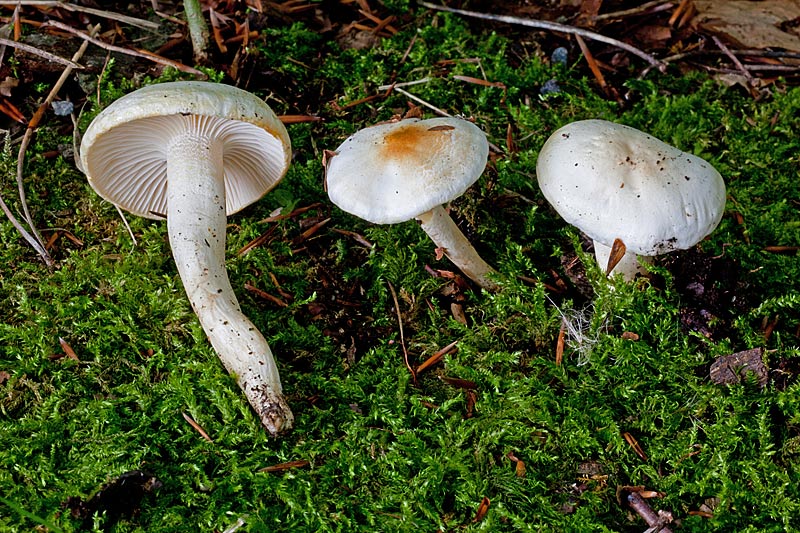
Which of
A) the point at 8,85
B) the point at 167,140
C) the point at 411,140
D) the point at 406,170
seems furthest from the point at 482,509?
the point at 8,85

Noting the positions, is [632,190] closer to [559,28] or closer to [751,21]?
[559,28]

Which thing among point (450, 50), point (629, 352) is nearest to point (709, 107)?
point (450, 50)

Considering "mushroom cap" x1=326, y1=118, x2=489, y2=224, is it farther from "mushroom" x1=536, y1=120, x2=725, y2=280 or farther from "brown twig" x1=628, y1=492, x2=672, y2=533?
"brown twig" x1=628, y1=492, x2=672, y2=533

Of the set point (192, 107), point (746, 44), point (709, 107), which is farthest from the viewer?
point (746, 44)

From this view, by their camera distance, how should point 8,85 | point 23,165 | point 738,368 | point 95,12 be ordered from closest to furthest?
point 738,368, point 23,165, point 8,85, point 95,12

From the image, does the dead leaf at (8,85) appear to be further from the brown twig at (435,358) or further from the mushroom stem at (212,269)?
the brown twig at (435,358)

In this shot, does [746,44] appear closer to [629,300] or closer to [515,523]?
[629,300]
